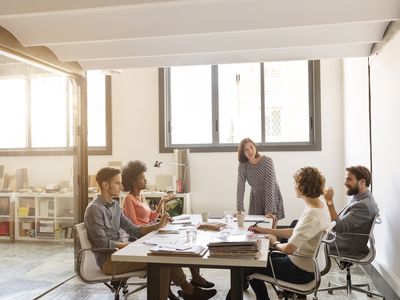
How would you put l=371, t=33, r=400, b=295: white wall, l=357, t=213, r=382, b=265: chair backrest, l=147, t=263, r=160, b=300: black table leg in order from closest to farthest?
l=147, t=263, r=160, b=300: black table leg → l=371, t=33, r=400, b=295: white wall → l=357, t=213, r=382, b=265: chair backrest

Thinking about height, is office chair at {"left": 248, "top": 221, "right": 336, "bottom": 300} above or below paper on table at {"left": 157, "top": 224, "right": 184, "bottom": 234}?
below

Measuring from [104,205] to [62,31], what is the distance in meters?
1.59

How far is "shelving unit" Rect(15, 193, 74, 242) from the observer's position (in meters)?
6.10

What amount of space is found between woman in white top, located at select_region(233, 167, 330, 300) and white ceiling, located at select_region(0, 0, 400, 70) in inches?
49.8

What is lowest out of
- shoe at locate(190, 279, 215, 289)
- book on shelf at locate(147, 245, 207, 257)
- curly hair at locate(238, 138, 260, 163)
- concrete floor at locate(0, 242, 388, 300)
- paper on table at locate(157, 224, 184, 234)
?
concrete floor at locate(0, 242, 388, 300)

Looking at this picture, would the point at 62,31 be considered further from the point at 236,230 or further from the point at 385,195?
the point at 385,195

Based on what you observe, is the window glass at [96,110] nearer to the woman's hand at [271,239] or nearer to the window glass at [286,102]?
the window glass at [286,102]

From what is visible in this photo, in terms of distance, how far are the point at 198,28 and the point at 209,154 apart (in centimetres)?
→ 308

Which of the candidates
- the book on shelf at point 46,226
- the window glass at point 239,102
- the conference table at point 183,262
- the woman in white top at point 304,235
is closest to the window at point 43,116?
the book on shelf at point 46,226

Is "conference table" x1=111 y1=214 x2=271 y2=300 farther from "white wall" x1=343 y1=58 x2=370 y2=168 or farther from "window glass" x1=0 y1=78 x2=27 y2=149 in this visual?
"window glass" x1=0 y1=78 x2=27 y2=149

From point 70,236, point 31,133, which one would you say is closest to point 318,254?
point 70,236

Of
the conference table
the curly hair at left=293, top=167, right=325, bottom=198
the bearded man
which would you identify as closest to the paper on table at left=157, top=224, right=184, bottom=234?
the conference table

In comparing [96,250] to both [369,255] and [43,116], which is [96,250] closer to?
[369,255]

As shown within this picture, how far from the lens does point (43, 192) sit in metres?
6.15
